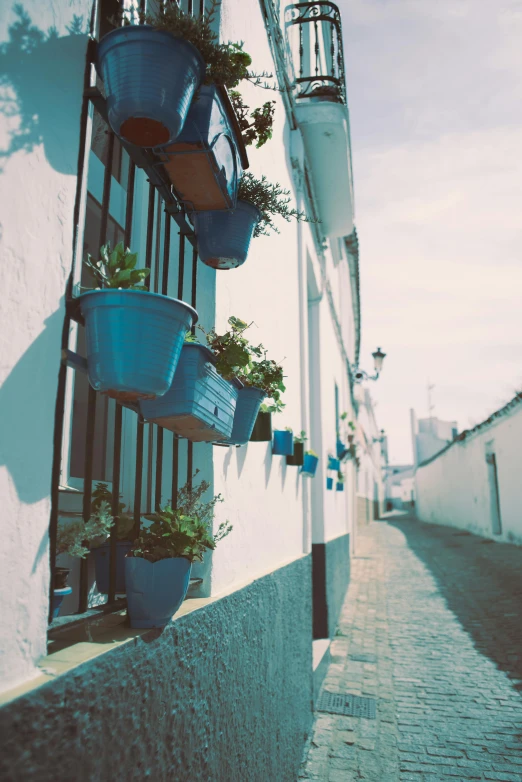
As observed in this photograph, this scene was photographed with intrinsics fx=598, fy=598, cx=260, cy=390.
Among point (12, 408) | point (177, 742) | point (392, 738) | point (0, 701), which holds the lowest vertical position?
point (392, 738)

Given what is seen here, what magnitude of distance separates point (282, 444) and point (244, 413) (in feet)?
4.17

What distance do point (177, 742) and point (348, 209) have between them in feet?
20.6

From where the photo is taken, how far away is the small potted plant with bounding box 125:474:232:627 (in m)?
1.78

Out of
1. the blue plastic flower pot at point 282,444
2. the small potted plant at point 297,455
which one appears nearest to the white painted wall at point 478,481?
the small potted plant at point 297,455

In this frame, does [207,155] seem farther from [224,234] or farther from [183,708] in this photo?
[183,708]

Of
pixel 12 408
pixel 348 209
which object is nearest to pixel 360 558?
pixel 348 209

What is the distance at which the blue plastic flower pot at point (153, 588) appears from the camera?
1777 mm

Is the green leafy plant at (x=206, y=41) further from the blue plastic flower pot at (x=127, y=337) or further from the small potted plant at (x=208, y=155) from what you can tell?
the blue plastic flower pot at (x=127, y=337)

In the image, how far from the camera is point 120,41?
162 cm

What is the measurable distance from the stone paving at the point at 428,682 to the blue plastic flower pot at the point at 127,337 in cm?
310

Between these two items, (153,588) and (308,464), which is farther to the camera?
(308,464)

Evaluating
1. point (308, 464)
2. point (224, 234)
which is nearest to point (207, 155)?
point (224, 234)

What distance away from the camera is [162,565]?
1.80 metres

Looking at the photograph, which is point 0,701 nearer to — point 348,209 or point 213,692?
point 213,692
